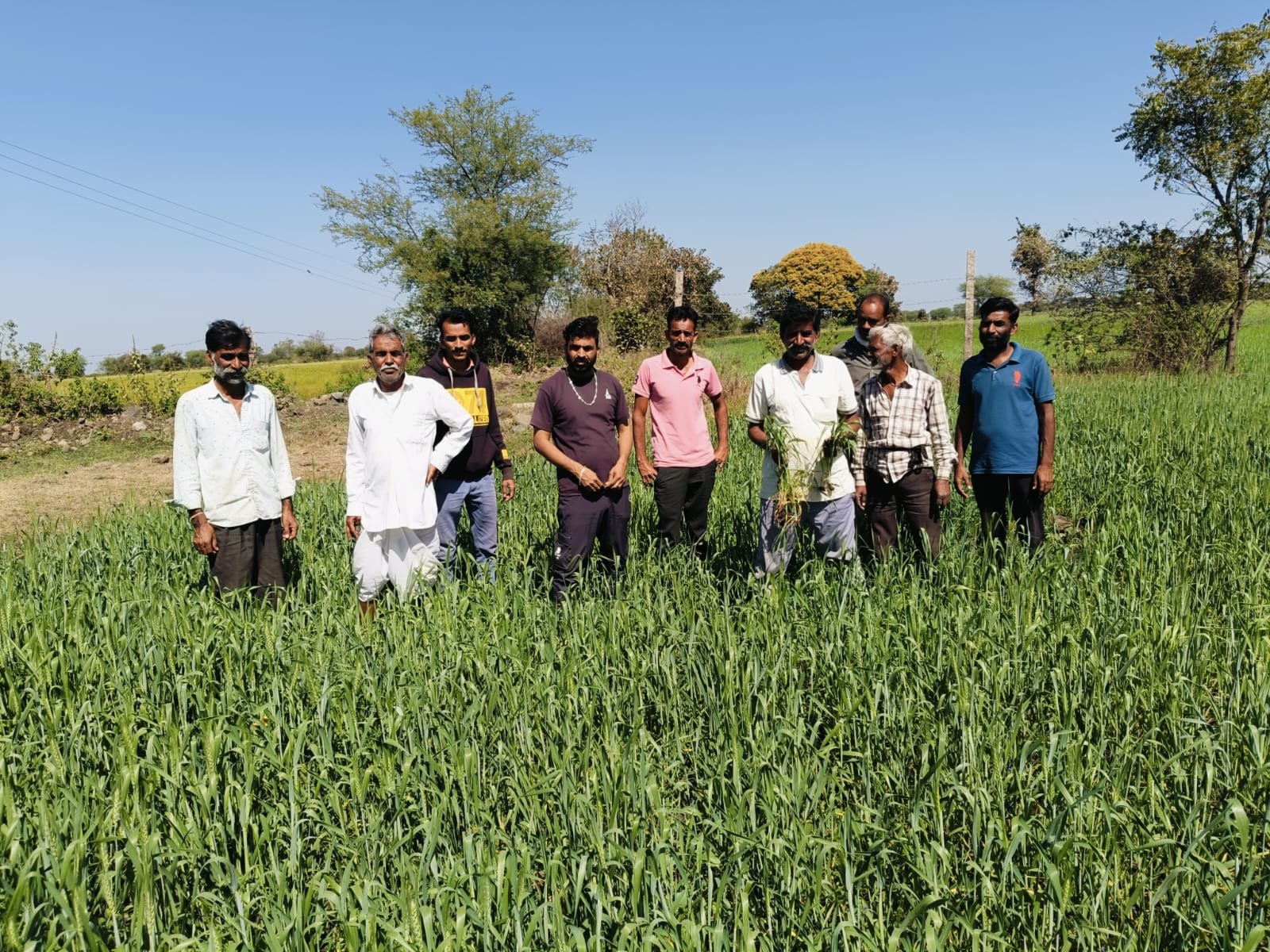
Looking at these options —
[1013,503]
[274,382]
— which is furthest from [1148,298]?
[274,382]

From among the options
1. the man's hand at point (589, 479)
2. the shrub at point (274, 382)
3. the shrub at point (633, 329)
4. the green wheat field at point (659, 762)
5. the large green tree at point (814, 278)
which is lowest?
the green wheat field at point (659, 762)

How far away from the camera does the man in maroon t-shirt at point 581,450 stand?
Answer: 4.42 meters

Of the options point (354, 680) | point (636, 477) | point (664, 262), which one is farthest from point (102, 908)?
→ point (664, 262)

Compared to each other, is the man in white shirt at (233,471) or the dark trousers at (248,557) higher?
the man in white shirt at (233,471)

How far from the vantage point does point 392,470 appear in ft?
13.5

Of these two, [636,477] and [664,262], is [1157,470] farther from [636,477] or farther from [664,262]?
[664,262]

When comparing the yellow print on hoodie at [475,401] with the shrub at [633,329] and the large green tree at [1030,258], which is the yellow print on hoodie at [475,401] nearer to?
the shrub at [633,329]

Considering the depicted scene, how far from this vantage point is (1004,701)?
3033 millimetres

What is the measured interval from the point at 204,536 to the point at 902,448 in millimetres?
3612

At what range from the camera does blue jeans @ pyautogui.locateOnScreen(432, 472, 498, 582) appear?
15.2 feet

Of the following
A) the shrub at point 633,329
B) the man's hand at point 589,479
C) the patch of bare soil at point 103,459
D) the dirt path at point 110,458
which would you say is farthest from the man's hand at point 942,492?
the shrub at point 633,329

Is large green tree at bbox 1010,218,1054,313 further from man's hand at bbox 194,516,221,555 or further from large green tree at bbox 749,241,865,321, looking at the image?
man's hand at bbox 194,516,221,555

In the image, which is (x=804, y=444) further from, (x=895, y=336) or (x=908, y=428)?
(x=895, y=336)

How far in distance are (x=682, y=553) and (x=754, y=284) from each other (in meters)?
47.9
